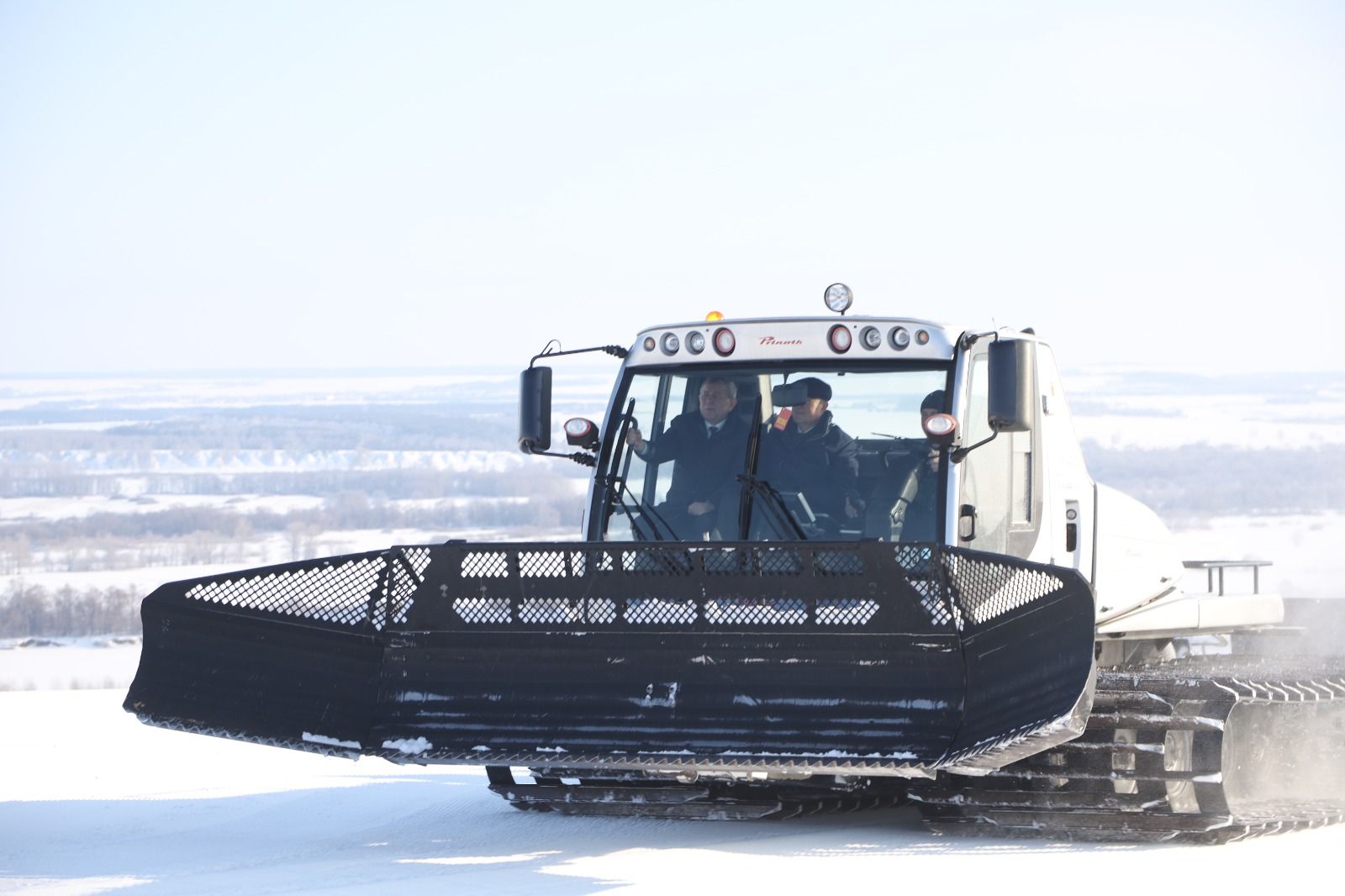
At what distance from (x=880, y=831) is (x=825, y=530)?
1421 millimetres

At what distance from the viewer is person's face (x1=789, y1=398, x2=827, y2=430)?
27.8 ft

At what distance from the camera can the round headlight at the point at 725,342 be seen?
28.9 ft

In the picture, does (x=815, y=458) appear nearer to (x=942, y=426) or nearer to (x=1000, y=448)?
(x=942, y=426)

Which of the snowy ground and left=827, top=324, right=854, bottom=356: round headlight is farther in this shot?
left=827, top=324, right=854, bottom=356: round headlight

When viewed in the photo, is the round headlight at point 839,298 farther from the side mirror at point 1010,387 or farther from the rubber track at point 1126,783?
the rubber track at point 1126,783

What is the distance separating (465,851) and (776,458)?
2252 mm

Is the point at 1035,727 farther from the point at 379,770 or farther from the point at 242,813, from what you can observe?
the point at 379,770

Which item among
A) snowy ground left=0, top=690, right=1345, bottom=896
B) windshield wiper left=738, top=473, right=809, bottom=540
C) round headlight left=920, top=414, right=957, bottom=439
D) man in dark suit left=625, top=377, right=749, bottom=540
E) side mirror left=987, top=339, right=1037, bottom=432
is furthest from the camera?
man in dark suit left=625, top=377, right=749, bottom=540

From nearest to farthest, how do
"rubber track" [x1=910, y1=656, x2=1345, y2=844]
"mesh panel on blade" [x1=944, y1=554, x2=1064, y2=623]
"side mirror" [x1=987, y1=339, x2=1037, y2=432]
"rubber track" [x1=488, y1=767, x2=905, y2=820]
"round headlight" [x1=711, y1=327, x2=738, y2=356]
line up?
"mesh panel on blade" [x1=944, y1=554, x2=1064, y2=623] < "side mirror" [x1=987, y1=339, x2=1037, y2=432] < "rubber track" [x1=910, y1=656, x2=1345, y2=844] < "rubber track" [x1=488, y1=767, x2=905, y2=820] < "round headlight" [x1=711, y1=327, x2=738, y2=356]

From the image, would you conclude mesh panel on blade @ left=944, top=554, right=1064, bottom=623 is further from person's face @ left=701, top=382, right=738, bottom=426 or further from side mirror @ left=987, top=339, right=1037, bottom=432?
person's face @ left=701, top=382, right=738, bottom=426

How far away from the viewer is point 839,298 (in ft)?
29.1

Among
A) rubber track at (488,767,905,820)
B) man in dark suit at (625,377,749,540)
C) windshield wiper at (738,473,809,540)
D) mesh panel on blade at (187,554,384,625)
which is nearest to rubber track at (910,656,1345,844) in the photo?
rubber track at (488,767,905,820)

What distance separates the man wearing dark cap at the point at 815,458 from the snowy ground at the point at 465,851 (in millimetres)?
1504

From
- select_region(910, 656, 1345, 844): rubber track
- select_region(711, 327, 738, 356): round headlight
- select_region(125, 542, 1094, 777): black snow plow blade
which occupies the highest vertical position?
select_region(711, 327, 738, 356): round headlight
